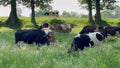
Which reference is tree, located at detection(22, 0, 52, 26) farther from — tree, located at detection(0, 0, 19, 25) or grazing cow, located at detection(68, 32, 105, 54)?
grazing cow, located at detection(68, 32, 105, 54)

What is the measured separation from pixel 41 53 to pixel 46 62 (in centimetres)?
180

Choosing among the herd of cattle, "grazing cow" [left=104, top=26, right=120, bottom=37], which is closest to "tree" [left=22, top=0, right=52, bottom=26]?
"grazing cow" [left=104, top=26, right=120, bottom=37]

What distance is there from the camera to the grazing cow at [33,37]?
19770mm

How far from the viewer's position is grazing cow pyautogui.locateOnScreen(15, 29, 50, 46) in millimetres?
19770

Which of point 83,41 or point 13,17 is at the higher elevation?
point 83,41

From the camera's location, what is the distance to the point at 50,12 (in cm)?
6744

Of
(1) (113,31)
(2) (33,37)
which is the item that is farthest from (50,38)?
(1) (113,31)

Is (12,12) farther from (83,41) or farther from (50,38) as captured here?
(83,41)

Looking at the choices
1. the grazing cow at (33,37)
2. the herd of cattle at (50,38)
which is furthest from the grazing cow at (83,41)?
the grazing cow at (33,37)

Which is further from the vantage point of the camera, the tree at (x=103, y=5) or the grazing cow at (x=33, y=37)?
the tree at (x=103, y=5)

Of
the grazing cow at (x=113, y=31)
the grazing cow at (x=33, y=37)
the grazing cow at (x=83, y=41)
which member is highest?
the grazing cow at (x=83, y=41)

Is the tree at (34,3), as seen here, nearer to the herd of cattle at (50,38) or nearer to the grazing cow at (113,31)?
the grazing cow at (113,31)

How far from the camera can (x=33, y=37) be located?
66.4ft

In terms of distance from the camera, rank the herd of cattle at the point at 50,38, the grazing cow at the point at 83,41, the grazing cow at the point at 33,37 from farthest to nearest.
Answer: the grazing cow at the point at 33,37 → the herd of cattle at the point at 50,38 → the grazing cow at the point at 83,41
